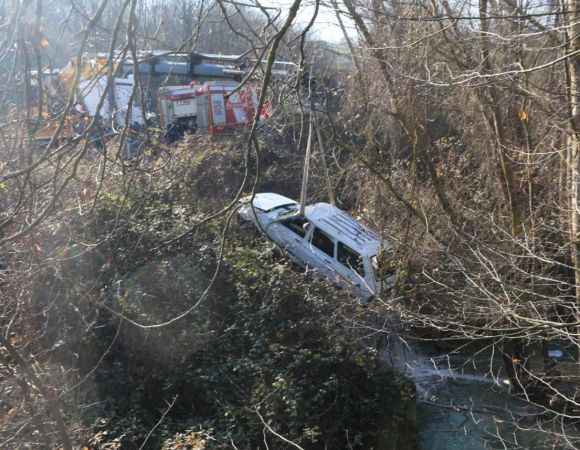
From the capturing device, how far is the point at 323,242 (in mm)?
11891

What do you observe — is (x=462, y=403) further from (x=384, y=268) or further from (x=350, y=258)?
(x=350, y=258)

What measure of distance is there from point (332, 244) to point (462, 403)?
3697mm

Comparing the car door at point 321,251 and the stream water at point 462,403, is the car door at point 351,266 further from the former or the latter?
the stream water at point 462,403

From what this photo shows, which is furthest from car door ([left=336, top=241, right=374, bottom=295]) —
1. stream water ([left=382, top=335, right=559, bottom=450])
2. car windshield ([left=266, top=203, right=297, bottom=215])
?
car windshield ([left=266, top=203, right=297, bottom=215])

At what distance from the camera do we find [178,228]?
10.3 meters

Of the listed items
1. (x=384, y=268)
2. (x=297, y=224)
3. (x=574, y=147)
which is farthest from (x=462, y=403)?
(x=297, y=224)

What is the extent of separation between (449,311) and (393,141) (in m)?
3.31

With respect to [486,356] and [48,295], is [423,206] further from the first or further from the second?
[48,295]

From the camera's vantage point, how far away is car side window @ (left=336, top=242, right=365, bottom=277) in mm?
11250

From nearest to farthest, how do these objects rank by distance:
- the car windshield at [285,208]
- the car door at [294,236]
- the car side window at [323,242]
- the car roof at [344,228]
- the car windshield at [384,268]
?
1. the car windshield at [384,268]
2. the car roof at [344,228]
3. the car side window at [323,242]
4. the car door at [294,236]
5. the car windshield at [285,208]

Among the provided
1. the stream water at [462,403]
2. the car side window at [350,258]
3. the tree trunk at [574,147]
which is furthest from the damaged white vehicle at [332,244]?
the tree trunk at [574,147]

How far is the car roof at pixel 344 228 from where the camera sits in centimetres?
1136

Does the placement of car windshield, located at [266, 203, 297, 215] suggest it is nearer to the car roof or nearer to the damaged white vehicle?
the damaged white vehicle

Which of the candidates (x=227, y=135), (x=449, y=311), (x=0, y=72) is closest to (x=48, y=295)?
(x=0, y=72)
